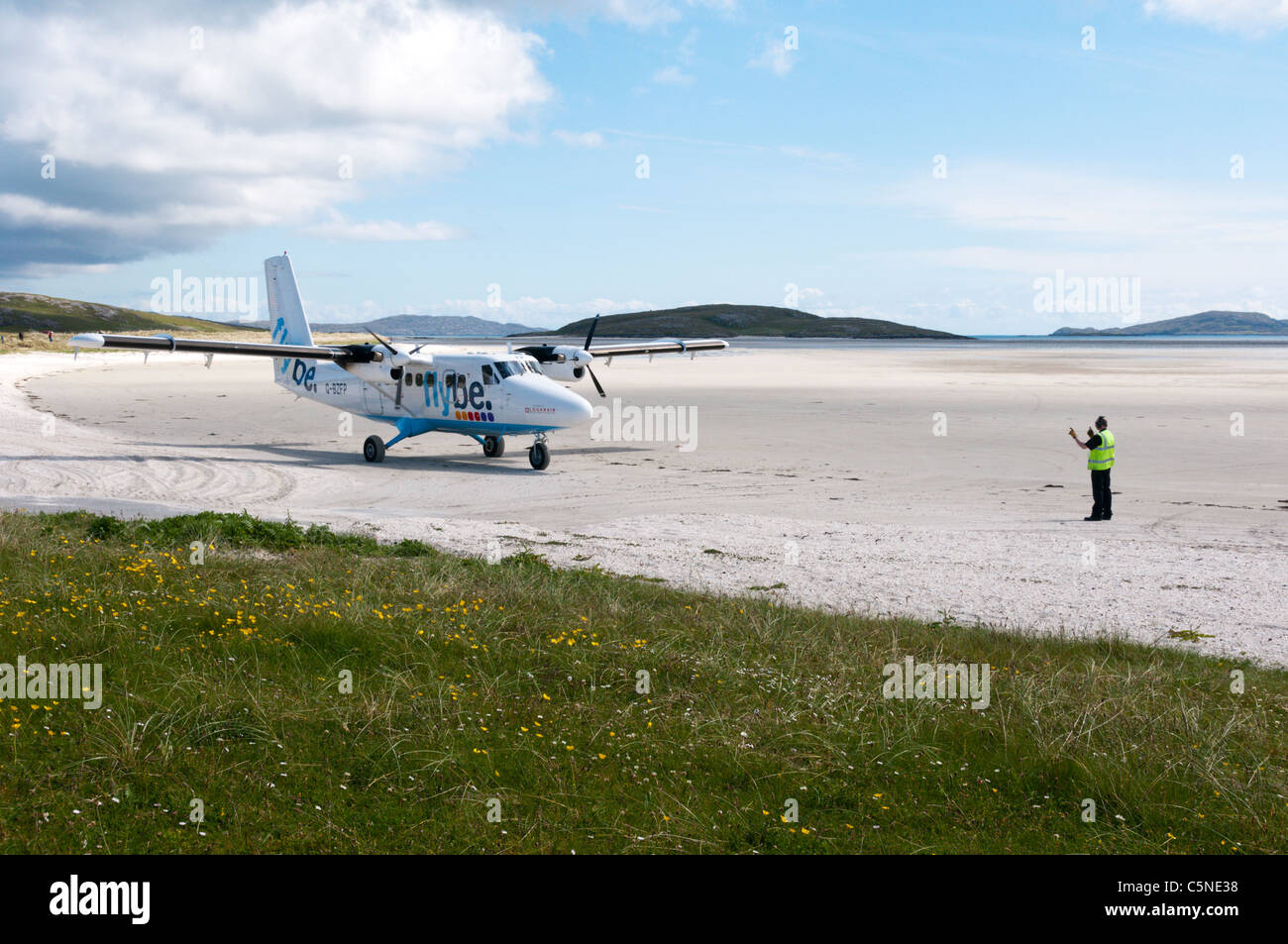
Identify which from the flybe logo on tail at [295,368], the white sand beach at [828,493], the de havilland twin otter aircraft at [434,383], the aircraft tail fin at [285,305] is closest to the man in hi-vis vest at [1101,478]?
the white sand beach at [828,493]

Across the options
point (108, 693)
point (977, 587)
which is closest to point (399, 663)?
point (108, 693)

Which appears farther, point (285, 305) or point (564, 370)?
point (285, 305)

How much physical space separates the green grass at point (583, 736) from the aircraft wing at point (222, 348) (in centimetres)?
1713

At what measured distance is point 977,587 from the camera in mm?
14602

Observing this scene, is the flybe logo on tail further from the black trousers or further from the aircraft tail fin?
the black trousers

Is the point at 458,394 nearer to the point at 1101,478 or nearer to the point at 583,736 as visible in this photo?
the point at 1101,478

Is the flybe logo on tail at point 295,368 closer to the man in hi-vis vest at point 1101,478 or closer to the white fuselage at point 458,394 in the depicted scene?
the white fuselage at point 458,394

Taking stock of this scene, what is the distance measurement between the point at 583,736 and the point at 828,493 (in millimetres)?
17587

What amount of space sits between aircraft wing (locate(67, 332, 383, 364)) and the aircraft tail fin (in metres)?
4.16

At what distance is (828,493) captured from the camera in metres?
24.1

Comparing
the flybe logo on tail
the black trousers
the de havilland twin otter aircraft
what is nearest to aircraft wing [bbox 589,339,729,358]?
the de havilland twin otter aircraft

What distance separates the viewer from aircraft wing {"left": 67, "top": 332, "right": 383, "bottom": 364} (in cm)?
2570

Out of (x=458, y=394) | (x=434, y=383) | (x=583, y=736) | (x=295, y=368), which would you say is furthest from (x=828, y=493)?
(x=295, y=368)
